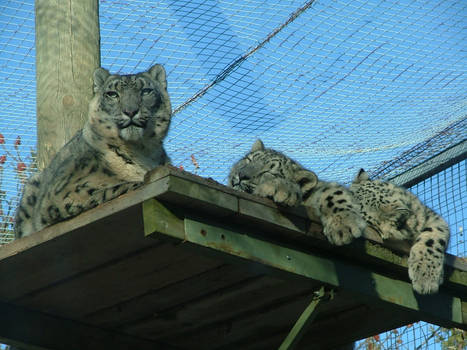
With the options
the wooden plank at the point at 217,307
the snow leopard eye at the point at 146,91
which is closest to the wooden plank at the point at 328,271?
the wooden plank at the point at 217,307

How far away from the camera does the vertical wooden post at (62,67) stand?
520 cm

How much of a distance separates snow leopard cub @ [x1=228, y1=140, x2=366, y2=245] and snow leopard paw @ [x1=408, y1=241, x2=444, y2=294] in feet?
1.16

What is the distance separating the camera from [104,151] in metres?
5.05

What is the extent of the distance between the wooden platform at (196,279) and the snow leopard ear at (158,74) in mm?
1661

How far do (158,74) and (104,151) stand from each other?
82cm

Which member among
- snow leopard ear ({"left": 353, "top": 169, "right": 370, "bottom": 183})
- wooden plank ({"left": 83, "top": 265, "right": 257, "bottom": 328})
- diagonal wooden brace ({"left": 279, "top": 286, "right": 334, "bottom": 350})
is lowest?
diagonal wooden brace ({"left": 279, "top": 286, "right": 334, "bottom": 350})

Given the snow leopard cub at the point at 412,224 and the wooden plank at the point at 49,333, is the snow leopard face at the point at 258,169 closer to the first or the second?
the snow leopard cub at the point at 412,224

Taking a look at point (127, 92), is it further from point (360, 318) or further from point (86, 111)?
point (360, 318)

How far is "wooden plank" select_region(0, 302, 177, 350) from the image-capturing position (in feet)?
13.9

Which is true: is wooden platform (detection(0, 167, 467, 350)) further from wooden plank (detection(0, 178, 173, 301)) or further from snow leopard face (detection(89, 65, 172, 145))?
snow leopard face (detection(89, 65, 172, 145))

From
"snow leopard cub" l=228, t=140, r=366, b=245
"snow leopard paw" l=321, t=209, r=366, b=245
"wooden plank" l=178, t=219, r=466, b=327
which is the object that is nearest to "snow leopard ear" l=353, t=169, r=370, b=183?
"snow leopard cub" l=228, t=140, r=366, b=245

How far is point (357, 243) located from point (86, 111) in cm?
191

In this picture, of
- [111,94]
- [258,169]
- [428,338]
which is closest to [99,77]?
[111,94]

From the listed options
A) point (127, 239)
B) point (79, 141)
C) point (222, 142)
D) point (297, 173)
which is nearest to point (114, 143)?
point (79, 141)
